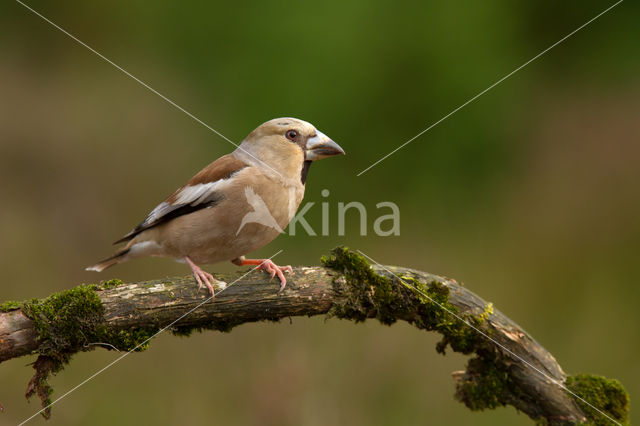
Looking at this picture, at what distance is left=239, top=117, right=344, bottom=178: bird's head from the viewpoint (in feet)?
15.6

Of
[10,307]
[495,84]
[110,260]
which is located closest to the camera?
[10,307]

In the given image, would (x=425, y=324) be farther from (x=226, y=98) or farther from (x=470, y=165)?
(x=226, y=98)

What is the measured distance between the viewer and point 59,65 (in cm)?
938

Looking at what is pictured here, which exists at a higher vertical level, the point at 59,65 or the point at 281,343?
the point at 59,65

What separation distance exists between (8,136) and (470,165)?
5774 millimetres

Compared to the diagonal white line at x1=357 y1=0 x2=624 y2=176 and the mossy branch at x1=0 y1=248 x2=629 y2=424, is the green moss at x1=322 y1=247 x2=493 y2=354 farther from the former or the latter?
the diagonal white line at x1=357 y1=0 x2=624 y2=176

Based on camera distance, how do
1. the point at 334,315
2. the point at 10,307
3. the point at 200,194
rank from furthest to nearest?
the point at 200,194 < the point at 334,315 < the point at 10,307

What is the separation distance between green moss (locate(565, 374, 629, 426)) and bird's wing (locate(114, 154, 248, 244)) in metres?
2.52

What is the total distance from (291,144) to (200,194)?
73 centimetres

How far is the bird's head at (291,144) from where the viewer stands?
188 inches

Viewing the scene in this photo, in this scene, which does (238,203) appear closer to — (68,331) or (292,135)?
(292,135)

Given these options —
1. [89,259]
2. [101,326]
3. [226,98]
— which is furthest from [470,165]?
[101,326]

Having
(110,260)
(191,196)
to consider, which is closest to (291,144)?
(191,196)

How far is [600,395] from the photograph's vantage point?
→ 4016 millimetres
